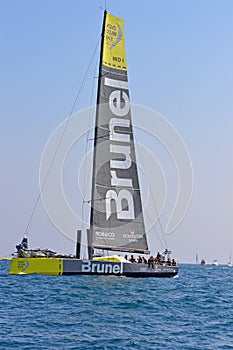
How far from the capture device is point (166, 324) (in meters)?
21.4

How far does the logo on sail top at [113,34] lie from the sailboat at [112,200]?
5cm

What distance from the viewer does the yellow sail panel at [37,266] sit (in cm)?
3869

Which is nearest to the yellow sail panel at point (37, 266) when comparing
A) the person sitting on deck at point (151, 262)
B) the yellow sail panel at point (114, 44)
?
the person sitting on deck at point (151, 262)

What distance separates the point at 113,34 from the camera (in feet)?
151

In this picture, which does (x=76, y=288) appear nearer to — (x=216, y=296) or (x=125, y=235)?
(x=216, y=296)

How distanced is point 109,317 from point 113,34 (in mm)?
28499

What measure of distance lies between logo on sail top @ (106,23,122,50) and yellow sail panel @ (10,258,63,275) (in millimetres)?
17208

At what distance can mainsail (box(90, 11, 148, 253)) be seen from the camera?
4241 centimetres

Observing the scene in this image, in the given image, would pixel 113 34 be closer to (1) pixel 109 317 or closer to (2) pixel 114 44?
(2) pixel 114 44

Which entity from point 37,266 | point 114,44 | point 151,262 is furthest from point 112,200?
point 114,44

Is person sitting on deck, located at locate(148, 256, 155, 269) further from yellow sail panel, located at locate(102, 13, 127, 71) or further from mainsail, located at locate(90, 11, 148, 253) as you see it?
yellow sail panel, located at locate(102, 13, 127, 71)

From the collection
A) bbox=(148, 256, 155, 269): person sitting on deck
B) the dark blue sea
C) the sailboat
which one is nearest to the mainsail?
the sailboat

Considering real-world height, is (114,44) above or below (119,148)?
above

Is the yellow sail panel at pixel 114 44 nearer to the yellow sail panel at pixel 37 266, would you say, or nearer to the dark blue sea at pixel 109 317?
the yellow sail panel at pixel 37 266
